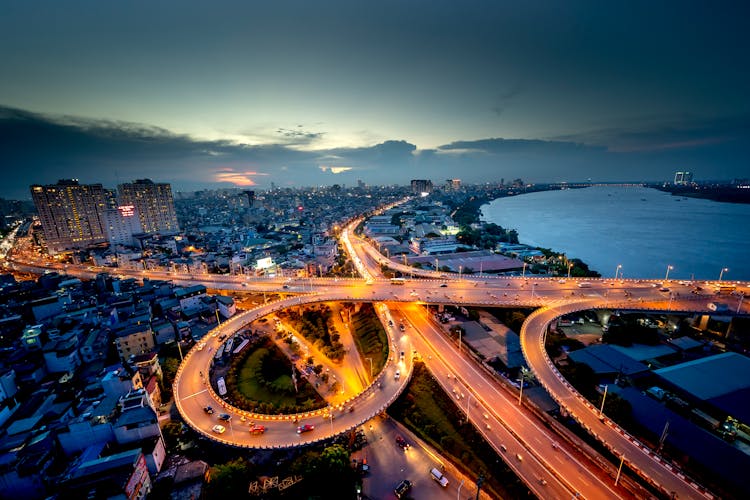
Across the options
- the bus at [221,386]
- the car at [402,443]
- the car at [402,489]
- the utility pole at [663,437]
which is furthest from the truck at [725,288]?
the bus at [221,386]

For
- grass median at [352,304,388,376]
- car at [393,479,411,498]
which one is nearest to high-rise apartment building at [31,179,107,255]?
grass median at [352,304,388,376]

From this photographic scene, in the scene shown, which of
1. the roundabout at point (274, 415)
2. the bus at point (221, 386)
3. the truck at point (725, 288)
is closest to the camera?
the roundabout at point (274, 415)

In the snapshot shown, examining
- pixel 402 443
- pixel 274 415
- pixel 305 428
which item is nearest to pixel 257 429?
pixel 274 415

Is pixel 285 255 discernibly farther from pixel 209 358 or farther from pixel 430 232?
pixel 430 232

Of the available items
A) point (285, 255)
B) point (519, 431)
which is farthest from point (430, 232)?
point (519, 431)

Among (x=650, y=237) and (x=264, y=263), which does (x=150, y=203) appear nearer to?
(x=264, y=263)

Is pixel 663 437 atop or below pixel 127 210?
below

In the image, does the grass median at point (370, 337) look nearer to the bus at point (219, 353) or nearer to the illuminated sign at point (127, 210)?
the bus at point (219, 353)
